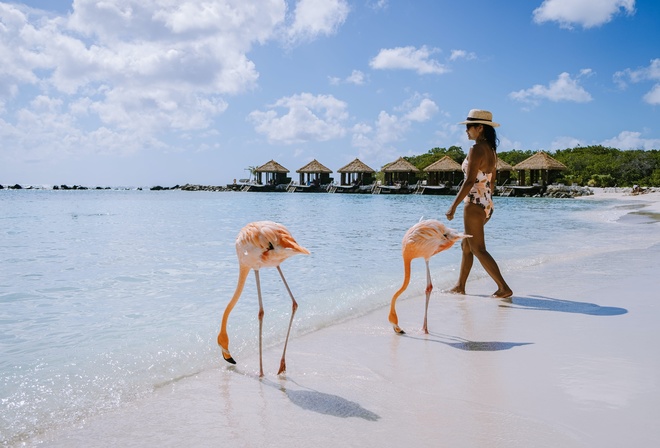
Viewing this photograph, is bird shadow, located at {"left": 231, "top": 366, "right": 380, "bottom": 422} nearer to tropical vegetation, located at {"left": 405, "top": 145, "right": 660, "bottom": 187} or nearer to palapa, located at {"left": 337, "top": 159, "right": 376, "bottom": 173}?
palapa, located at {"left": 337, "top": 159, "right": 376, "bottom": 173}

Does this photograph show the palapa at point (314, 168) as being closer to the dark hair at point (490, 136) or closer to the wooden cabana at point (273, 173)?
the wooden cabana at point (273, 173)

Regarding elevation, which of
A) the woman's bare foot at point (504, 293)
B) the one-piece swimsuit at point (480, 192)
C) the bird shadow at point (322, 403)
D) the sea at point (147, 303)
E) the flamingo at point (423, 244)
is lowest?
the sea at point (147, 303)

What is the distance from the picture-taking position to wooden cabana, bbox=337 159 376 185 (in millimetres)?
63456

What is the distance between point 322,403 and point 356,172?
6276 cm

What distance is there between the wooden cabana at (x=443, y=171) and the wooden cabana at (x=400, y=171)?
226 centimetres

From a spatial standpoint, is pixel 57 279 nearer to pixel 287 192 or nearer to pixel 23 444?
pixel 23 444

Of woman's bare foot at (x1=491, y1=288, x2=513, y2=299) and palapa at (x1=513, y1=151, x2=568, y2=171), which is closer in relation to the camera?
woman's bare foot at (x1=491, y1=288, x2=513, y2=299)

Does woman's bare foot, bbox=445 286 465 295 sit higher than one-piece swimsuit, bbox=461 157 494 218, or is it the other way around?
one-piece swimsuit, bbox=461 157 494 218

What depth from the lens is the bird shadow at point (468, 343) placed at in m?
3.82

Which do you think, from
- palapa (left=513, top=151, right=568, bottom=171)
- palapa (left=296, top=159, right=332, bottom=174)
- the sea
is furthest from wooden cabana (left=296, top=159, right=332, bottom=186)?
the sea

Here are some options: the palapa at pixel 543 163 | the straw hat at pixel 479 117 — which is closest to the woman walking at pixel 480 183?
the straw hat at pixel 479 117

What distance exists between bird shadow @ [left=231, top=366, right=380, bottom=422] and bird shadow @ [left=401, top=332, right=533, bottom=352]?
1.36 m

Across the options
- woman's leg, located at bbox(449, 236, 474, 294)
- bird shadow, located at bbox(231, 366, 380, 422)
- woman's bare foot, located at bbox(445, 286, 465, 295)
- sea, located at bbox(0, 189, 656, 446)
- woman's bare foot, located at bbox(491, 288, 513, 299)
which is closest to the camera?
bird shadow, located at bbox(231, 366, 380, 422)

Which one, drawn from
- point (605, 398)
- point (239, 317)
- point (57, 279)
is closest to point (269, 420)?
point (605, 398)
